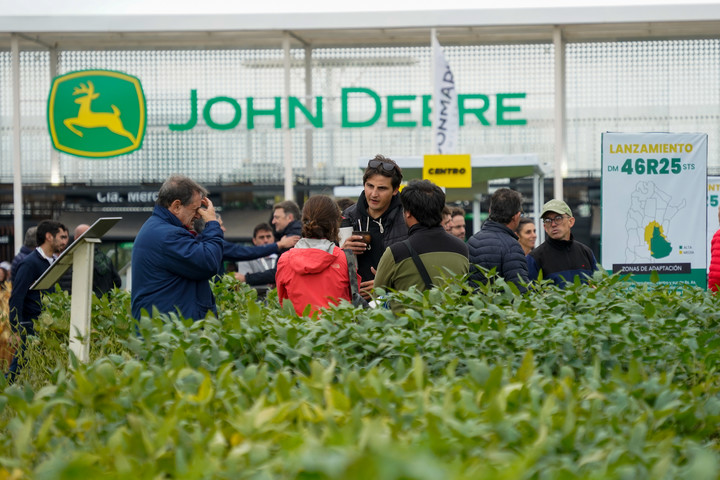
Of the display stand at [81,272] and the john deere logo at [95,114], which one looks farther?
the john deere logo at [95,114]

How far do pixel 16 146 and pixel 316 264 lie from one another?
15.9 m

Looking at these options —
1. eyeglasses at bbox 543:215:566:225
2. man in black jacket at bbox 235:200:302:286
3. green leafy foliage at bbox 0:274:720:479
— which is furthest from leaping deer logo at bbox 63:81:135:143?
green leafy foliage at bbox 0:274:720:479

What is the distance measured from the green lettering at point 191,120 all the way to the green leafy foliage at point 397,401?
15007 millimetres

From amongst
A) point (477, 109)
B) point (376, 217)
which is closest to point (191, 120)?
point (477, 109)

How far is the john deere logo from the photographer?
18062 millimetres

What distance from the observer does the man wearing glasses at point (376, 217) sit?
612 centimetres

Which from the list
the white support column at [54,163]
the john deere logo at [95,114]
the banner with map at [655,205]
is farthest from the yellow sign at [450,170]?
the white support column at [54,163]

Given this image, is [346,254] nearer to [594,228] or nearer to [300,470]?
[300,470]

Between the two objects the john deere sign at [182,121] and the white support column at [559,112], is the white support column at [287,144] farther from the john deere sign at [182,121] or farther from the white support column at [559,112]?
the white support column at [559,112]

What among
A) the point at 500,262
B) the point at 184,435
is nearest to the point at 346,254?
the point at 500,262

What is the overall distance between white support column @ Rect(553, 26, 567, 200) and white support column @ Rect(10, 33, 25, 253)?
1132 centimetres

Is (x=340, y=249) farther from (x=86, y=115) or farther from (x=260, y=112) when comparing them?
(x=86, y=115)

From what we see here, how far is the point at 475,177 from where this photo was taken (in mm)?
14547

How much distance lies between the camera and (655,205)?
862 cm
